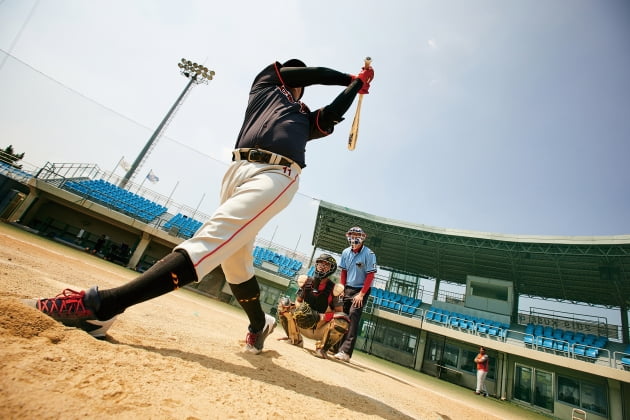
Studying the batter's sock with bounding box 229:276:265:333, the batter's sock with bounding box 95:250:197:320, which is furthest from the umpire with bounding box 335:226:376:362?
the batter's sock with bounding box 95:250:197:320

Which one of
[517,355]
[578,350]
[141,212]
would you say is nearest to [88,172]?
[141,212]

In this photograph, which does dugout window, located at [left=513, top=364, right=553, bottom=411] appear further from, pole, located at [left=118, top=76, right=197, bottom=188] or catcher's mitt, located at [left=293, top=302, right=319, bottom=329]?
pole, located at [left=118, top=76, right=197, bottom=188]

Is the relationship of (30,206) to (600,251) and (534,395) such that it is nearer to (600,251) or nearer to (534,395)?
(534,395)

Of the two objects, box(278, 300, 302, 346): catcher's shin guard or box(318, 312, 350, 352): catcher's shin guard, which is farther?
box(278, 300, 302, 346): catcher's shin guard

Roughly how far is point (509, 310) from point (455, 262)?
3.93 m

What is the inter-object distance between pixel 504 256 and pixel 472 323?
4.64m

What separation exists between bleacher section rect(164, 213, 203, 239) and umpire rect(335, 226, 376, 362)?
53.6 ft

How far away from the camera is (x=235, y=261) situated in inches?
71.1

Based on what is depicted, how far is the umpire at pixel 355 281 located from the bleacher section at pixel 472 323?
12.8 metres

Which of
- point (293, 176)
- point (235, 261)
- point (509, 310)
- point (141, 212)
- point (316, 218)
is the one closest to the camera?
point (293, 176)

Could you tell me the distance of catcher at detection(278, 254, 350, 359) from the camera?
Answer: 325 centimetres

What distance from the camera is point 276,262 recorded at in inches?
762

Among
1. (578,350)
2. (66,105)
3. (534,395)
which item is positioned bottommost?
(534,395)

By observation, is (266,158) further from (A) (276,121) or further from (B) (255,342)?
(B) (255,342)
